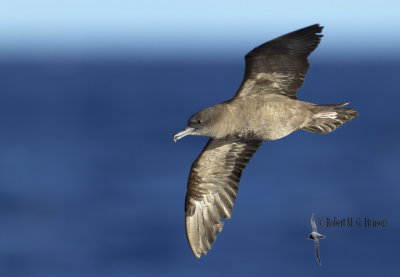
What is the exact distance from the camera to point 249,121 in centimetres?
1085

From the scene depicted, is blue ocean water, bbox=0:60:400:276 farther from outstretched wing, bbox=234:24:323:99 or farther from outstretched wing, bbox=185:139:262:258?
outstretched wing, bbox=234:24:323:99

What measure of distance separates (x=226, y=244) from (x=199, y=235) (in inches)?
1097

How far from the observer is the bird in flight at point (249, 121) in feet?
35.6

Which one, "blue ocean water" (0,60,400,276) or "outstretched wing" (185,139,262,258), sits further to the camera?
"blue ocean water" (0,60,400,276)

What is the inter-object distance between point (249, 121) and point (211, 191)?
1.98 m

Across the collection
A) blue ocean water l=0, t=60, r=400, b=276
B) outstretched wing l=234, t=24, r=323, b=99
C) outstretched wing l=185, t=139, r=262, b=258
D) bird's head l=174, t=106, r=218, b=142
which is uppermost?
blue ocean water l=0, t=60, r=400, b=276

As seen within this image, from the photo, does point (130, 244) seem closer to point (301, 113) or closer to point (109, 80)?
point (301, 113)

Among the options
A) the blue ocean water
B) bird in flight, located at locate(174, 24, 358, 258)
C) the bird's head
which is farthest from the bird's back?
the blue ocean water

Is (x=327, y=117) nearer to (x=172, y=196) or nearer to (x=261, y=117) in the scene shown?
(x=261, y=117)

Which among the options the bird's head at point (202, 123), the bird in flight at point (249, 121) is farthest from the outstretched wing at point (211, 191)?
the bird's head at point (202, 123)

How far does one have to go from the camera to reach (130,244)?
138 ft

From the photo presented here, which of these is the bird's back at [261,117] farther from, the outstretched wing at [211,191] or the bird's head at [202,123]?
the outstretched wing at [211,191]

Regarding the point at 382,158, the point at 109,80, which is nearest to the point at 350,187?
the point at 382,158

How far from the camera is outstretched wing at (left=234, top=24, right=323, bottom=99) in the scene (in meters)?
10.9
